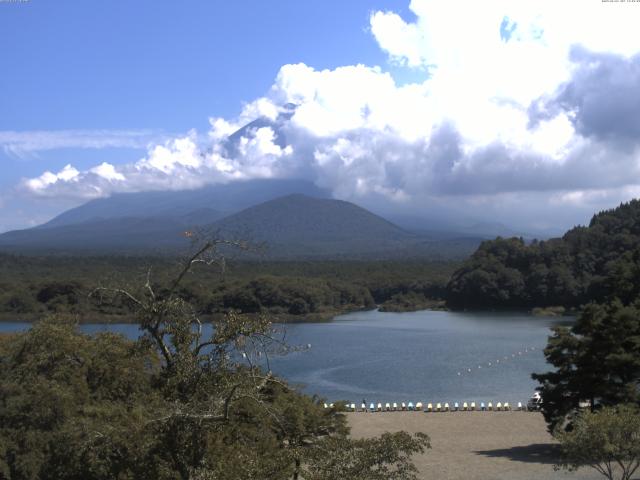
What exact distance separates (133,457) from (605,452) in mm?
6808

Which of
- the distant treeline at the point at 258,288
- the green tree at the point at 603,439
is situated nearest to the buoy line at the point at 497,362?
the distant treeline at the point at 258,288

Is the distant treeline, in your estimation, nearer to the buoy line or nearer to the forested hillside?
the forested hillside

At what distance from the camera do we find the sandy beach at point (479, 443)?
1525 cm

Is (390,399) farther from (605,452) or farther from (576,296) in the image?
(576,296)

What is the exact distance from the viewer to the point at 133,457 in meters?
7.39

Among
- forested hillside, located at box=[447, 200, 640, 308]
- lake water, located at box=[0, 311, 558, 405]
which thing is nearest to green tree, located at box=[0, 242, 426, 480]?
lake water, located at box=[0, 311, 558, 405]

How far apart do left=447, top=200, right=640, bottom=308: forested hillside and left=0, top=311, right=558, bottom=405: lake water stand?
939cm

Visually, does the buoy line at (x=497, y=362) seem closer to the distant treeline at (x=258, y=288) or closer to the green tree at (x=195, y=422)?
the distant treeline at (x=258, y=288)

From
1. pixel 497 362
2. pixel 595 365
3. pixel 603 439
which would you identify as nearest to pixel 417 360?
pixel 497 362

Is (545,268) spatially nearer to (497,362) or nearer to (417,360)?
(497,362)

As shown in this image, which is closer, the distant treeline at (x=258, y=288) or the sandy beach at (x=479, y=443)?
the sandy beach at (x=479, y=443)

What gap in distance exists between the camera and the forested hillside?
6450cm

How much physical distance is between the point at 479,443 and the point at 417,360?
1784 cm

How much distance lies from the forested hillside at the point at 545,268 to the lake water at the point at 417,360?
9.39 m
